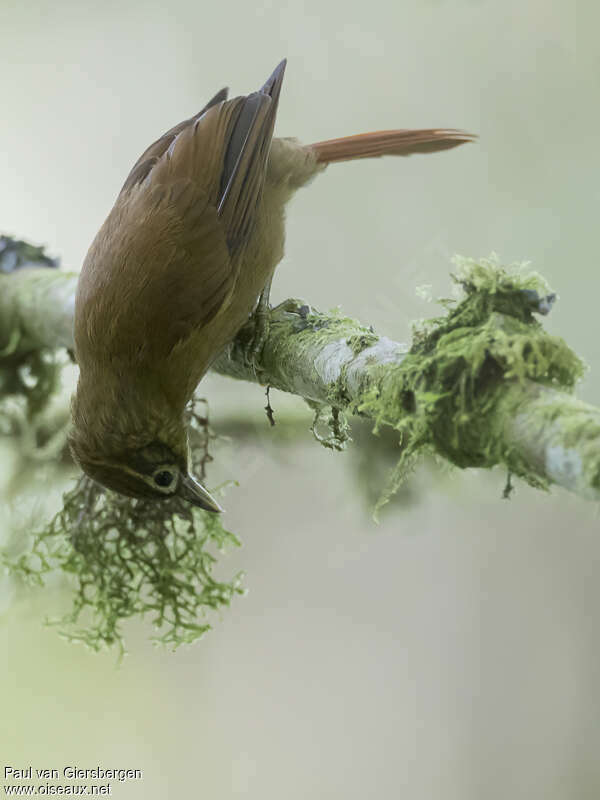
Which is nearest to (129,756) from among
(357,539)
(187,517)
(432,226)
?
(357,539)

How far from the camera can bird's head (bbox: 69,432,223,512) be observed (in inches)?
80.3

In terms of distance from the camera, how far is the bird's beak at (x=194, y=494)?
2.10 metres

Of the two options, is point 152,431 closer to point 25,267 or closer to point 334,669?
point 25,267

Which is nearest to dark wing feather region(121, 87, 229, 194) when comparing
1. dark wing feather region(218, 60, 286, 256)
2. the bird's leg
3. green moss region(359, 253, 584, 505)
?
dark wing feather region(218, 60, 286, 256)

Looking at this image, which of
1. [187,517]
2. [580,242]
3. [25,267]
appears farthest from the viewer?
[580,242]

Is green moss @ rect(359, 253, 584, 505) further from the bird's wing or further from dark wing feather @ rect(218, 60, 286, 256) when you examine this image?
dark wing feather @ rect(218, 60, 286, 256)

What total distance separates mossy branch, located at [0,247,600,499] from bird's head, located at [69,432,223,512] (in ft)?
1.54

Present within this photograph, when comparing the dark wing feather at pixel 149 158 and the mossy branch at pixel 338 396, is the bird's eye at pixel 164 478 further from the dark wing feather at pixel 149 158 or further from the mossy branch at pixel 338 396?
the dark wing feather at pixel 149 158

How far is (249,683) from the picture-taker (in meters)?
3.55

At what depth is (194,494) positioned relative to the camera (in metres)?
2.11

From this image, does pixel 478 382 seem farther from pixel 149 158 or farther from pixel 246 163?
pixel 149 158

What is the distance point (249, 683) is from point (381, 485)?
54.3 inches

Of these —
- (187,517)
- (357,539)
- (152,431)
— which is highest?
(152,431)

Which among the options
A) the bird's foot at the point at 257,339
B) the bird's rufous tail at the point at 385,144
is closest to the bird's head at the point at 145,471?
the bird's foot at the point at 257,339
